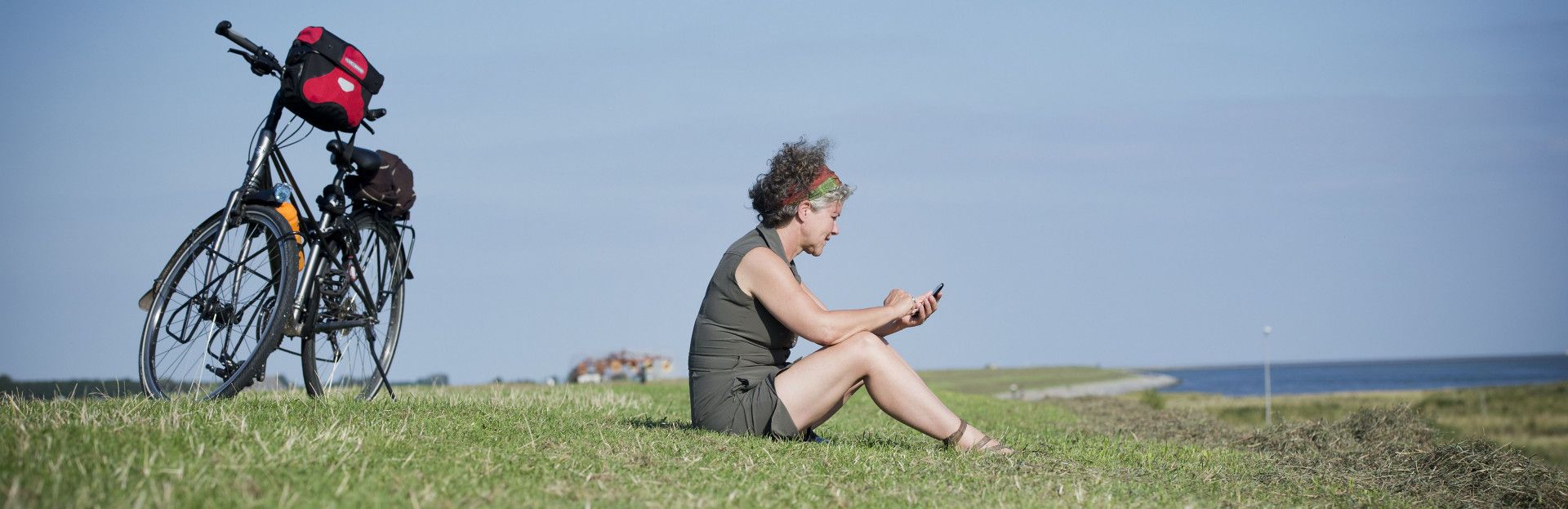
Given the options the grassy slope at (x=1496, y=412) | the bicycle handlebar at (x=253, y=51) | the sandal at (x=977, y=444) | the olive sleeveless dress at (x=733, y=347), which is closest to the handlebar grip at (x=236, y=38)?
the bicycle handlebar at (x=253, y=51)

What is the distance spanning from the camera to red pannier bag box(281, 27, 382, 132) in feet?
21.0

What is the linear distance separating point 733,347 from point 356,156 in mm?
2828

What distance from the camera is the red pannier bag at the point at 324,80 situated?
252 inches

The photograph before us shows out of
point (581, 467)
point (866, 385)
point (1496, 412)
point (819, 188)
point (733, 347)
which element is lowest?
point (1496, 412)

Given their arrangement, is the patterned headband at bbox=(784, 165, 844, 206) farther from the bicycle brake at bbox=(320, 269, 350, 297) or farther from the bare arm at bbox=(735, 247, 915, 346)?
the bicycle brake at bbox=(320, 269, 350, 297)

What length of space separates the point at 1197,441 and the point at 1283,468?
348 centimetres

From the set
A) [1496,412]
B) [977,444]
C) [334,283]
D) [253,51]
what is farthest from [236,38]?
[1496,412]

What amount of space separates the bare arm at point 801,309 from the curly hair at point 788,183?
0.31 metres

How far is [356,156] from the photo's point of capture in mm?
6945

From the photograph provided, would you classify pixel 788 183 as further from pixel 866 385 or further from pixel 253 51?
pixel 253 51

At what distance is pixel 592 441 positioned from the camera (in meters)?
4.90

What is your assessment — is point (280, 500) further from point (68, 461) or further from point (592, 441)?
point (592, 441)

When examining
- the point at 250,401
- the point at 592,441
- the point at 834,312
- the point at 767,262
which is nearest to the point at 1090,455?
the point at 834,312

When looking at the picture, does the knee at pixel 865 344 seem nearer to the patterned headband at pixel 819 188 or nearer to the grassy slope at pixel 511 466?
the grassy slope at pixel 511 466
